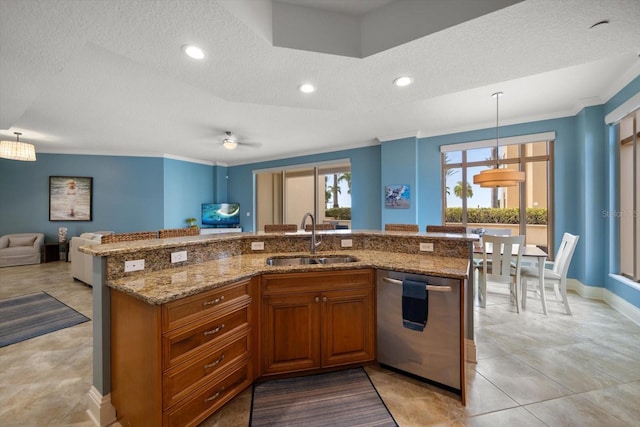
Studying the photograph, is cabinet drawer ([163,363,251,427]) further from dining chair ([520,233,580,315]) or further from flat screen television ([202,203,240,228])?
flat screen television ([202,203,240,228])

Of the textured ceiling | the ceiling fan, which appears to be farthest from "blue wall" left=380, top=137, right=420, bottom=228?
the ceiling fan

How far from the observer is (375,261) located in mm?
2133

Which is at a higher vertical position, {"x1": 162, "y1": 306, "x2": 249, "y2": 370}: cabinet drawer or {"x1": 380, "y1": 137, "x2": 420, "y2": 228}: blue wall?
{"x1": 380, "y1": 137, "x2": 420, "y2": 228}: blue wall

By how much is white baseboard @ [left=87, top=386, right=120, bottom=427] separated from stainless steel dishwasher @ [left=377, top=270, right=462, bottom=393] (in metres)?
1.78

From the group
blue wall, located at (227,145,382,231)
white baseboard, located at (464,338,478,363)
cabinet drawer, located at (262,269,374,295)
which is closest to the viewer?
cabinet drawer, located at (262,269,374,295)

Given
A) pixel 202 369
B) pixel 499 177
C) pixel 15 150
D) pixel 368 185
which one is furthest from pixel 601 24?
pixel 15 150

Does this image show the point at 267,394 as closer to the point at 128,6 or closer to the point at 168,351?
the point at 168,351

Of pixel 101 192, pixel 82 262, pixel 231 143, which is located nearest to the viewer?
pixel 82 262

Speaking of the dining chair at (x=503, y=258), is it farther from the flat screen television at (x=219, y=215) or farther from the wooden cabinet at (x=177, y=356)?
the flat screen television at (x=219, y=215)

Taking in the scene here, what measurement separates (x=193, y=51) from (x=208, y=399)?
2.21m

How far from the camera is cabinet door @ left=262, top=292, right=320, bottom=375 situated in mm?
1906

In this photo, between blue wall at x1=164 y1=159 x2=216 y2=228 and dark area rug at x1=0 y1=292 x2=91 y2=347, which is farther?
blue wall at x1=164 y1=159 x2=216 y2=228

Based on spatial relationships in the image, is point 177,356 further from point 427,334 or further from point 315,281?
point 427,334

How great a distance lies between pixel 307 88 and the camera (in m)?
2.42
